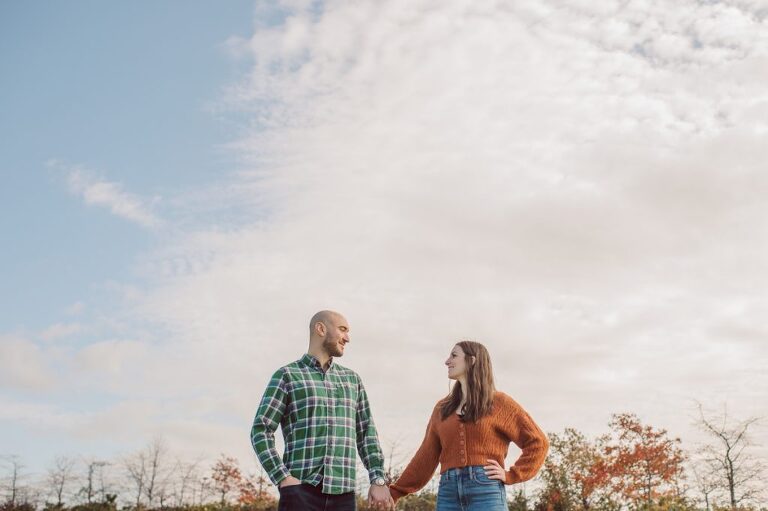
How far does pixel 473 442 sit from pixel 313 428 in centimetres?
140

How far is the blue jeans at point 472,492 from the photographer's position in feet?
20.6

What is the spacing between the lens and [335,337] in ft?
21.1

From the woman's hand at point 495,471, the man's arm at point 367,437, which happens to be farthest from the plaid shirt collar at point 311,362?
the woman's hand at point 495,471

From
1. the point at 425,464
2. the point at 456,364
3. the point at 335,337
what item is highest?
the point at 335,337

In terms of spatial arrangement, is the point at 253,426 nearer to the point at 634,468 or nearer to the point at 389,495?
the point at 389,495

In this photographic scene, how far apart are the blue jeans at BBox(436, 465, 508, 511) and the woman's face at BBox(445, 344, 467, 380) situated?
799 mm

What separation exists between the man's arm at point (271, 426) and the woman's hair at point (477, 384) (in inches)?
61.5

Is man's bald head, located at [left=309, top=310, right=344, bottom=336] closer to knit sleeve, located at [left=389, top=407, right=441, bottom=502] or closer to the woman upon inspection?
the woman

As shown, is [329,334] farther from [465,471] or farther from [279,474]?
[465,471]

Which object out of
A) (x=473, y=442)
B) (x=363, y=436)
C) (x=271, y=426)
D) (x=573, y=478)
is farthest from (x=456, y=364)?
(x=573, y=478)

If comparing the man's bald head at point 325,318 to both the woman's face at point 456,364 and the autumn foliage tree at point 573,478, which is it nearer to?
the woman's face at point 456,364

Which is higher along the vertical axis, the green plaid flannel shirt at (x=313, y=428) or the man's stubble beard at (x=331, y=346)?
the man's stubble beard at (x=331, y=346)

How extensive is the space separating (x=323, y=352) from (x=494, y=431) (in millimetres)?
1645

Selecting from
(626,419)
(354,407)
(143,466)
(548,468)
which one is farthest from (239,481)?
(354,407)
